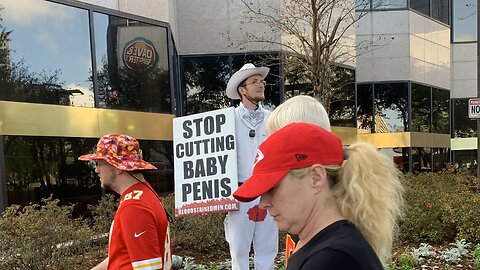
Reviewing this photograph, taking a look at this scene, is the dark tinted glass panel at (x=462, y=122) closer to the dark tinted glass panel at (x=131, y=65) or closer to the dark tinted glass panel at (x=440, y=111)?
the dark tinted glass panel at (x=440, y=111)

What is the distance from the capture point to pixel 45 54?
8.54m

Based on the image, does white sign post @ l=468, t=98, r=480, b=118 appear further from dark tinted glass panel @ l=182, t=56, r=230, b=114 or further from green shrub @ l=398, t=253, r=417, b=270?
green shrub @ l=398, t=253, r=417, b=270

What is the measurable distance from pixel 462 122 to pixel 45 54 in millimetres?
20127

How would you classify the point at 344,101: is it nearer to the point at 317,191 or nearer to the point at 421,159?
the point at 421,159

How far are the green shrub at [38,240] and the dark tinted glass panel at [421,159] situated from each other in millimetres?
15983

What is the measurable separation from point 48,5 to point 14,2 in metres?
0.58

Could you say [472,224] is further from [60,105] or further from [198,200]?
[60,105]

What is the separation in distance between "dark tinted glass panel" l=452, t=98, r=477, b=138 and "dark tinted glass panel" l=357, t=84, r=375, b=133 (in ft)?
22.4

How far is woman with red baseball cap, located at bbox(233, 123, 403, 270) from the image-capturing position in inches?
50.2

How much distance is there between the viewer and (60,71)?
8.74 metres

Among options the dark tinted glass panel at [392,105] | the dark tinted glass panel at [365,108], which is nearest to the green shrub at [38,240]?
the dark tinted glass panel at [365,108]

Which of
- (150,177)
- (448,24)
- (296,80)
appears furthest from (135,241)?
(448,24)

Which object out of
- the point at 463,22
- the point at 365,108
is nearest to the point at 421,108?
the point at 365,108

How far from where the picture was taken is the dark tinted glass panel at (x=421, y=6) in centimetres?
1831
